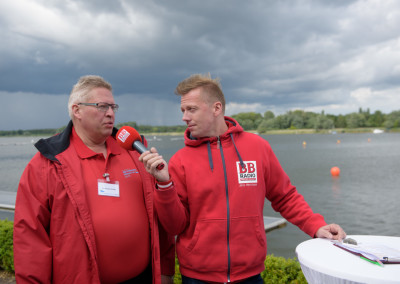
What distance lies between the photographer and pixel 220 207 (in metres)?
2.39

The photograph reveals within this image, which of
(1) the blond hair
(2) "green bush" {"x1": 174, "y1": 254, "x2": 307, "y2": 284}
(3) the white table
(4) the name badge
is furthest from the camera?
(2) "green bush" {"x1": 174, "y1": 254, "x2": 307, "y2": 284}

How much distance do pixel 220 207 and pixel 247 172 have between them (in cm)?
34

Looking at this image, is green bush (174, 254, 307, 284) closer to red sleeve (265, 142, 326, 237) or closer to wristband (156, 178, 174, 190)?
red sleeve (265, 142, 326, 237)

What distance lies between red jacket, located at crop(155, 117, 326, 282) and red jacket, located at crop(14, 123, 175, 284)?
20.9 inches

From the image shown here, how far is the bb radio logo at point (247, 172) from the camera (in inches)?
97.4

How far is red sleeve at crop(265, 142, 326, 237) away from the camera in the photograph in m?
2.64

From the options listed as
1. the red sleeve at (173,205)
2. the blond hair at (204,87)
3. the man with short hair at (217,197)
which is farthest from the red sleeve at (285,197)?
the red sleeve at (173,205)

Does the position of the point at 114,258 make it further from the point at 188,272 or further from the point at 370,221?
the point at 370,221

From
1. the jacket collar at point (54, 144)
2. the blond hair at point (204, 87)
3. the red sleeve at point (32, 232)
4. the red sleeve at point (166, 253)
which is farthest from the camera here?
the red sleeve at point (166, 253)

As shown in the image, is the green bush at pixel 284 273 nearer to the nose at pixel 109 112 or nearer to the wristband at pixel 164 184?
the wristband at pixel 164 184

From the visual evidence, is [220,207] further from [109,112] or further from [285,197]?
[109,112]

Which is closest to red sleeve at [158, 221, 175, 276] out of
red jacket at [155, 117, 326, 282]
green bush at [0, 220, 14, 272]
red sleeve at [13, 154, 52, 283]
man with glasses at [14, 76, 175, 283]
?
man with glasses at [14, 76, 175, 283]

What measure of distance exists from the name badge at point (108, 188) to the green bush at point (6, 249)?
351 cm

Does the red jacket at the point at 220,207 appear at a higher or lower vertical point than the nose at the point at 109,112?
lower
